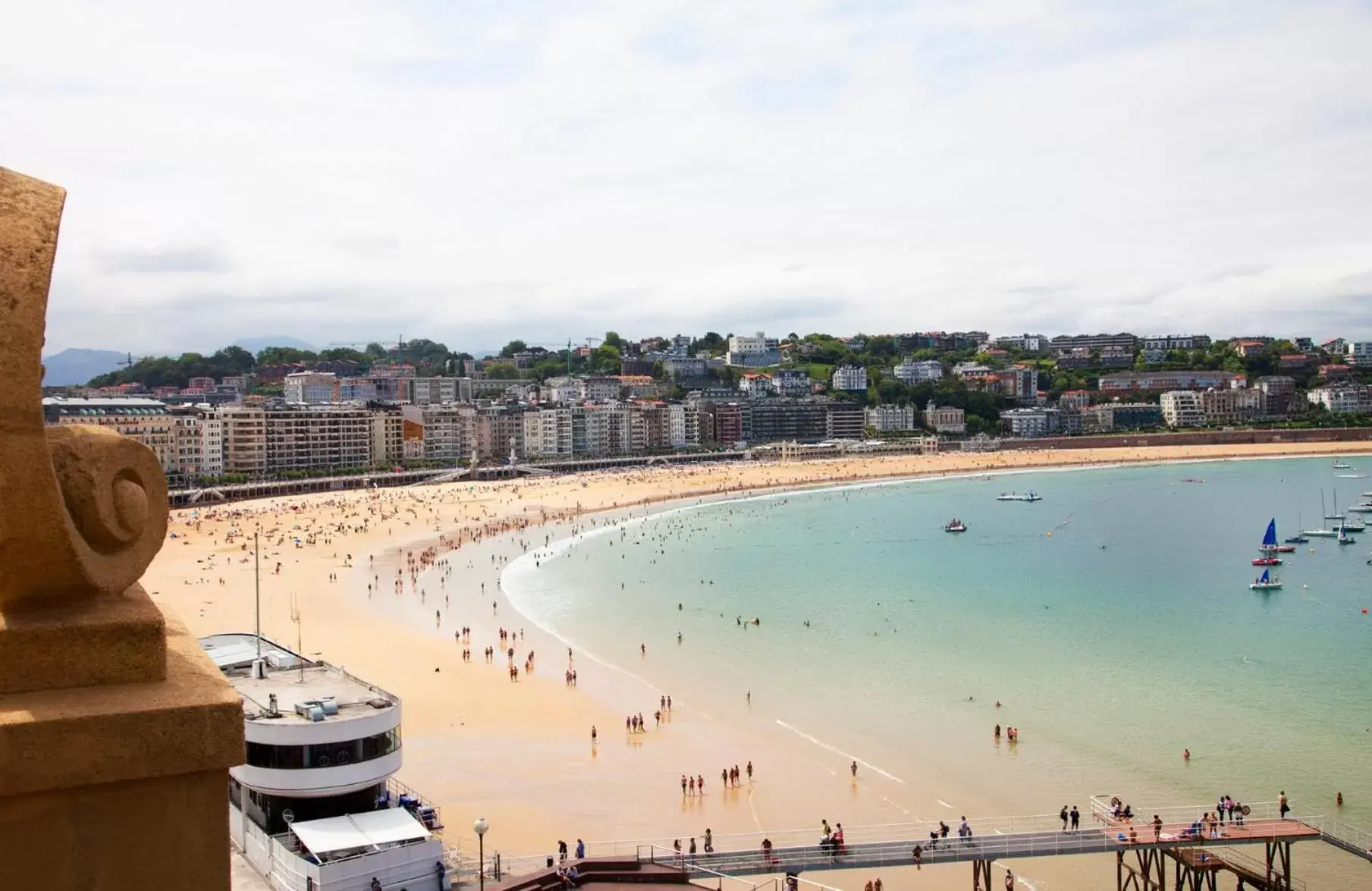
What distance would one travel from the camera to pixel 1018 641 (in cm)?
3647

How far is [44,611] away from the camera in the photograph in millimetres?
2951

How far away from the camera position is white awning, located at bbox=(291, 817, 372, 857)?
1189 cm

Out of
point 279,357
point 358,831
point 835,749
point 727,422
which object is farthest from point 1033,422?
point 358,831

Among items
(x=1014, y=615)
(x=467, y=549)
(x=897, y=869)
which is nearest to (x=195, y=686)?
(x=897, y=869)

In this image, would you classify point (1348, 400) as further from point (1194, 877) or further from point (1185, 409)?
point (1194, 877)

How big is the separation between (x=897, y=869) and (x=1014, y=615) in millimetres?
25200

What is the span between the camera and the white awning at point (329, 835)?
1189cm

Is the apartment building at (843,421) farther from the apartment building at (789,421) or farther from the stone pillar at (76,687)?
the stone pillar at (76,687)

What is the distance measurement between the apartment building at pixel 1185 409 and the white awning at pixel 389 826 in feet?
524

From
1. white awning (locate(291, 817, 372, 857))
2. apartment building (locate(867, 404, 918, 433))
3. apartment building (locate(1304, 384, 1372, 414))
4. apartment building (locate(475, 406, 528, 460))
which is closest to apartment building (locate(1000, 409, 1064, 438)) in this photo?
apartment building (locate(867, 404, 918, 433))

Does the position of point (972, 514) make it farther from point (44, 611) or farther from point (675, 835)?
point (44, 611)

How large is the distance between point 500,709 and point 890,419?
13101cm

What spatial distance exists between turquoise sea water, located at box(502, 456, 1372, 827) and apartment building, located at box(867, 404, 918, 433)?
77.5m

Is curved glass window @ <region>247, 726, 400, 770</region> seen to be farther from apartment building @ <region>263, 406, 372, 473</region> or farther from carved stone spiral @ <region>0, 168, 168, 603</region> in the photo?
apartment building @ <region>263, 406, 372, 473</region>
